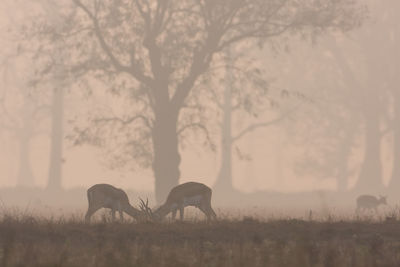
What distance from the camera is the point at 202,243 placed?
13508 millimetres

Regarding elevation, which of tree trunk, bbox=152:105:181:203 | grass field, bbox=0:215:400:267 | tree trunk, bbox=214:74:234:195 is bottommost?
grass field, bbox=0:215:400:267

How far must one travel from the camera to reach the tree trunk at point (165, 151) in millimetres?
33469

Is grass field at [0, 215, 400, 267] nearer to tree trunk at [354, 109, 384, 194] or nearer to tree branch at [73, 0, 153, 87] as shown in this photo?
tree branch at [73, 0, 153, 87]

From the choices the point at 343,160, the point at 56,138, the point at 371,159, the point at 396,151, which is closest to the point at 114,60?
the point at 56,138

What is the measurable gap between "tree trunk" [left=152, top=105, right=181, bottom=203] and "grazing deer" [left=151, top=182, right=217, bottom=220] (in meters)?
12.3

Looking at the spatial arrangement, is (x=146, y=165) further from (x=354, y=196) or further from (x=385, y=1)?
(x=385, y=1)

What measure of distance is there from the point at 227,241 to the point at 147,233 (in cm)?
153

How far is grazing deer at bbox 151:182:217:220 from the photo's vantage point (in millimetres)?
20938

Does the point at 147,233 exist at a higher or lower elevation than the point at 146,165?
lower

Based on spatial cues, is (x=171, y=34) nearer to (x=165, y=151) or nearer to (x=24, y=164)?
(x=165, y=151)

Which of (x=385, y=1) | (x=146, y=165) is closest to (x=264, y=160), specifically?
(x=385, y=1)

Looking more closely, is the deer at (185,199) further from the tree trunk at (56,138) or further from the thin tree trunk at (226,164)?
the tree trunk at (56,138)

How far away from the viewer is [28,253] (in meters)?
10.9

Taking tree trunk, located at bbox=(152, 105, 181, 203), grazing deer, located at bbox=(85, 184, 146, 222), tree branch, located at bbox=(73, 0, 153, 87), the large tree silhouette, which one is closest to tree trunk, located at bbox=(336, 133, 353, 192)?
tree trunk, located at bbox=(152, 105, 181, 203)
